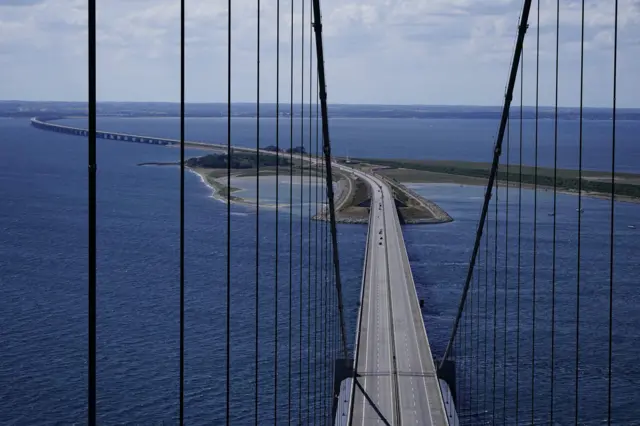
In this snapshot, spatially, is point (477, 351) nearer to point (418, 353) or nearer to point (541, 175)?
point (418, 353)

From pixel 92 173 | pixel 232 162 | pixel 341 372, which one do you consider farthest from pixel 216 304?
pixel 232 162

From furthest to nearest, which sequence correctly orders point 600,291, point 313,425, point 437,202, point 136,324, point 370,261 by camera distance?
point 437,202
point 370,261
point 600,291
point 136,324
point 313,425

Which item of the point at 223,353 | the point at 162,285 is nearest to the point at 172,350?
the point at 223,353

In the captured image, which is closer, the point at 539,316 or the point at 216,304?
the point at 216,304

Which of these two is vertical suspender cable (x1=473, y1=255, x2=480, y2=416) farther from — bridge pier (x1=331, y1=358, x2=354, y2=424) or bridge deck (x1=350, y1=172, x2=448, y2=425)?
bridge pier (x1=331, y1=358, x2=354, y2=424)

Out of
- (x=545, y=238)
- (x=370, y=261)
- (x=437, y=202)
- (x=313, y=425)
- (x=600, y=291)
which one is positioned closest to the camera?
(x=313, y=425)

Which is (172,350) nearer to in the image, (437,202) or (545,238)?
(545,238)
